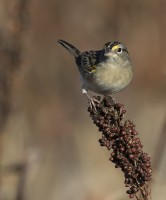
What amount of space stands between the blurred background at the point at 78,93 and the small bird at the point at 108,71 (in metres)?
1.58

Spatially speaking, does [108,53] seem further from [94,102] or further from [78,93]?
[78,93]

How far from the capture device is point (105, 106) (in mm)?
6395

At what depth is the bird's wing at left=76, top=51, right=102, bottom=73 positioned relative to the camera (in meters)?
8.17

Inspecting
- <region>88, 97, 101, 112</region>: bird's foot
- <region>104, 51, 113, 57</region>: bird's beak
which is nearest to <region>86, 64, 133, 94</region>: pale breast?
<region>104, 51, 113, 57</region>: bird's beak

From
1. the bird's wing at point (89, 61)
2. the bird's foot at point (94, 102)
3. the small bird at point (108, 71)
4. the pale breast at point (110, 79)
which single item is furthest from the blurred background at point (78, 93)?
the bird's foot at point (94, 102)

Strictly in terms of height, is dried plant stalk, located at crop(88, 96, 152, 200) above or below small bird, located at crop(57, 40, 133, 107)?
below

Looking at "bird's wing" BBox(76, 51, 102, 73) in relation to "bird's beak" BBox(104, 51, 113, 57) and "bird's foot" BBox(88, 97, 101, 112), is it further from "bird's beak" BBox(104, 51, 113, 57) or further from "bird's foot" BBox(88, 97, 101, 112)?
"bird's foot" BBox(88, 97, 101, 112)

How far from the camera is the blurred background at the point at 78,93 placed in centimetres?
1056

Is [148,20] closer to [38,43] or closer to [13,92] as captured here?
[38,43]

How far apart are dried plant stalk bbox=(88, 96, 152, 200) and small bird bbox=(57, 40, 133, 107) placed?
1513 millimetres

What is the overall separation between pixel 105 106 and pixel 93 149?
17.0 feet

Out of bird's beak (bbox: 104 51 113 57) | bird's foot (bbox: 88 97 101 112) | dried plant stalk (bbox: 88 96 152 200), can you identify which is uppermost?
bird's beak (bbox: 104 51 113 57)

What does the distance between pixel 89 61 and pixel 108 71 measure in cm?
51

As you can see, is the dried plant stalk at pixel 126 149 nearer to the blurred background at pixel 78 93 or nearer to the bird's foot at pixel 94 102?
the bird's foot at pixel 94 102
